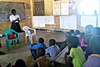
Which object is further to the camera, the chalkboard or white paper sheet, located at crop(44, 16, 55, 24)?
white paper sheet, located at crop(44, 16, 55, 24)

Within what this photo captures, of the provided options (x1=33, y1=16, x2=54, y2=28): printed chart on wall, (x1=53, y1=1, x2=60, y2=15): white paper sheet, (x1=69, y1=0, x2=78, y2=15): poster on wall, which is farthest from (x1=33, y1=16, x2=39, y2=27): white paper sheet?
(x1=69, y1=0, x2=78, y2=15): poster on wall

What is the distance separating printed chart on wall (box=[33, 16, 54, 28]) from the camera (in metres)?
7.87

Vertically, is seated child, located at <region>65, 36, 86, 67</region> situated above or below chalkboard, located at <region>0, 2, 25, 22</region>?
below

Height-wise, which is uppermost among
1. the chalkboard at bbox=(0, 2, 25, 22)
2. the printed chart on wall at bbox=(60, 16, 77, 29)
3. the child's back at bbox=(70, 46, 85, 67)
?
the chalkboard at bbox=(0, 2, 25, 22)

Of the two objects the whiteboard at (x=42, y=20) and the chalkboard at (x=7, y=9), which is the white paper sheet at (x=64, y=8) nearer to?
the whiteboard at (x=42, y=20)

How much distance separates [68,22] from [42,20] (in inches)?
61.6

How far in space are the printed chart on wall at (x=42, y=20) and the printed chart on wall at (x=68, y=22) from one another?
23.4 inches

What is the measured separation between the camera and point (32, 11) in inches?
326

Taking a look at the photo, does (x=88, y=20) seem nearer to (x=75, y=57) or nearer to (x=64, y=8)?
(x=64, y=8)

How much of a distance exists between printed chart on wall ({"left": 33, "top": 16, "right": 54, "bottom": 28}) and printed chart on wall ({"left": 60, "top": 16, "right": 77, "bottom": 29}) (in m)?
0.60

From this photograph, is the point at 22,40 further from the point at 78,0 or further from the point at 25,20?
the point at 78,0

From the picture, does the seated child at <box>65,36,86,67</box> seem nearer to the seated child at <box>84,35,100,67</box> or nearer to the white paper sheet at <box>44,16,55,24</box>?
the seated child at <box>84,35,100,67</box>

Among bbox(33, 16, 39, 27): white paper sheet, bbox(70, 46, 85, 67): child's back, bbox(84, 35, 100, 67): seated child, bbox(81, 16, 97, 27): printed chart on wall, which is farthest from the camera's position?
bbox(33, 16, 39, 27): white paper sheet

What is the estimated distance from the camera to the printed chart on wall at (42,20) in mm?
7868
